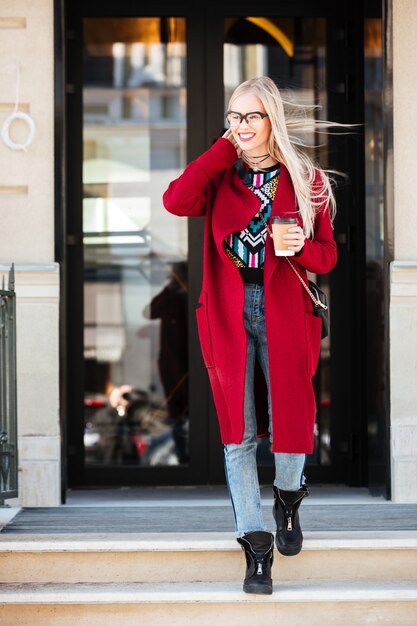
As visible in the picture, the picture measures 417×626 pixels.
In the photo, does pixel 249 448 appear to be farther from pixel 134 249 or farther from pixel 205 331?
pixel 134 249

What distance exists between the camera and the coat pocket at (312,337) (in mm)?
4035

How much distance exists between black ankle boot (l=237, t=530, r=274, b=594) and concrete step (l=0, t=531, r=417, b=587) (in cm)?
27

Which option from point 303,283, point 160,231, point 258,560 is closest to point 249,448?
point 258,560

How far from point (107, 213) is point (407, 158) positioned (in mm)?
1863

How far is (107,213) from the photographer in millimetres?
6438

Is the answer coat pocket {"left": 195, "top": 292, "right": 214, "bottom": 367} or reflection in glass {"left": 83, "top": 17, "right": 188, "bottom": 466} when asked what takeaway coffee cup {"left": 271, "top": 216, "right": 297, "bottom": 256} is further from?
reflection in glass {"left": 83, "top": 17, "right": 188, "bottom": 466}

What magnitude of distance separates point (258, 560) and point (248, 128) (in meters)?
1.57

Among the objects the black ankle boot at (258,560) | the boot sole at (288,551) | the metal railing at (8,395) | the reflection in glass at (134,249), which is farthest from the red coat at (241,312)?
the reflection in glass at (134,249)

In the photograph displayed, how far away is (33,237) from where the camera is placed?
17.9 feet

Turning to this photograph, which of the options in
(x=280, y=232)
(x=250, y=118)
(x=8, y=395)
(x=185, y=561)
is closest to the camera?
(x=280, y=232)

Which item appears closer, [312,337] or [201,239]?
[312,337]

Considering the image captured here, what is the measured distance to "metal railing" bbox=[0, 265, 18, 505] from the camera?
188 inches

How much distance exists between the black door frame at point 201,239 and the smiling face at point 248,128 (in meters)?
2.03

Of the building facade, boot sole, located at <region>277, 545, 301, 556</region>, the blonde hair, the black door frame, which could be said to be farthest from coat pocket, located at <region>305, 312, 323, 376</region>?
the black door frame
